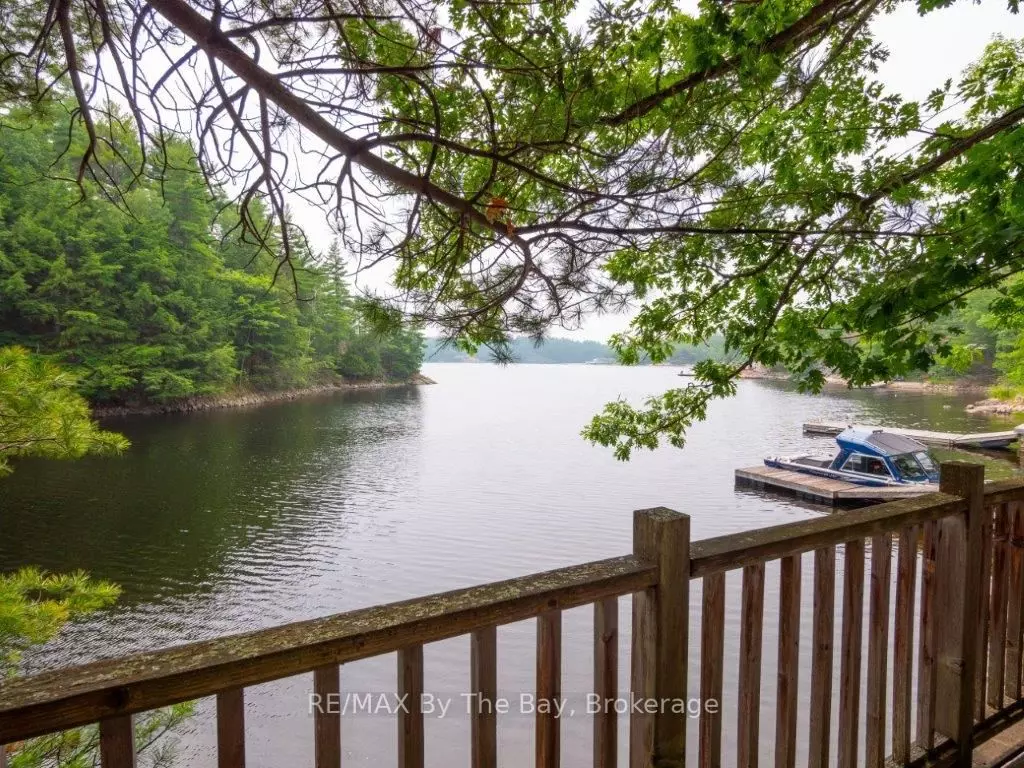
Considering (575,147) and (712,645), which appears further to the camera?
(575,147)

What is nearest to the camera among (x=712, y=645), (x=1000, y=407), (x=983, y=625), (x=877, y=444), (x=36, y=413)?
(x=712, y=645)

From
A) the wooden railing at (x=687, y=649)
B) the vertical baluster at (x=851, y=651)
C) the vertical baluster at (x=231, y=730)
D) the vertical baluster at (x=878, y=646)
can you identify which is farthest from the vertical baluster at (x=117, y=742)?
the vertical baluster at (x=878, y=646)

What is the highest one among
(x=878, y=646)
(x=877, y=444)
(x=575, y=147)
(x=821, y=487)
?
(x=575, y=147)

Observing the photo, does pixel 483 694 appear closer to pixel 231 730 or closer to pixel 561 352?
pixel 231 730

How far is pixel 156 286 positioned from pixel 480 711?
31088 mm

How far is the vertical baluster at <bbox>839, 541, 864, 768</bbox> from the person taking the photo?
1.63 meters

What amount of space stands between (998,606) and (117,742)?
2.58 metres

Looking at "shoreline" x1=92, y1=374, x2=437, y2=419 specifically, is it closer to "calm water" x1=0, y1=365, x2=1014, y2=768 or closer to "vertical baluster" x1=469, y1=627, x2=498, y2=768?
"calm water" x1=0, y1=365, x2=1014, y2=768

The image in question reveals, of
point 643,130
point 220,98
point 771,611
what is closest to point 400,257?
point 220,98

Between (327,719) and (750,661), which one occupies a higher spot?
(327,719)

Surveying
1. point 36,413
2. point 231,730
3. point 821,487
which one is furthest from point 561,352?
point 231,730

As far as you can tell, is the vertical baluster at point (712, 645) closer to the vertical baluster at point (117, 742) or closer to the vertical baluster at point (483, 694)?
the vertical baluster at point (483, 694)

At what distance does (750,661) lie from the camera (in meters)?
1.49

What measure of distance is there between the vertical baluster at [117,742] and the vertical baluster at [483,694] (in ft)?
1.76
